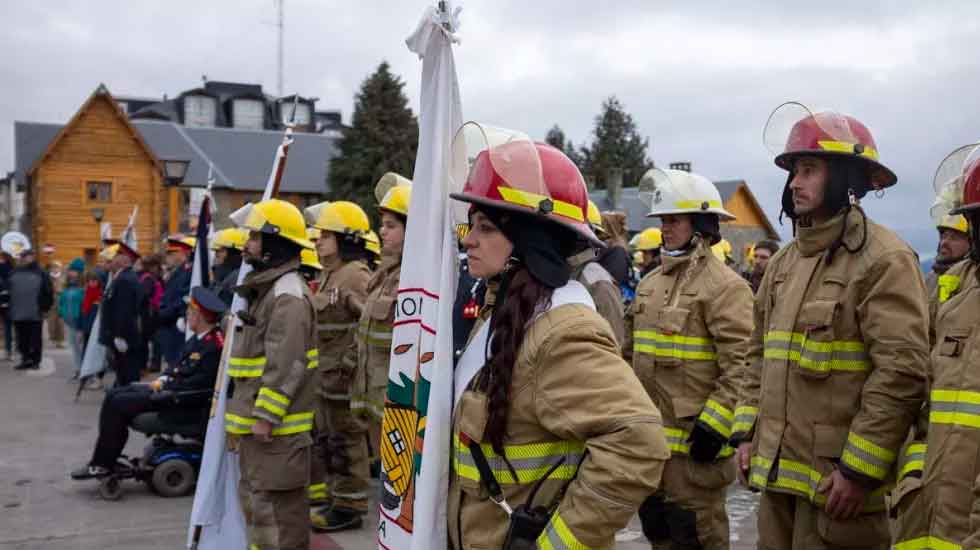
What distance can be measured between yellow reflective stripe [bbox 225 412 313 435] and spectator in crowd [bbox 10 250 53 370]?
40.8ft

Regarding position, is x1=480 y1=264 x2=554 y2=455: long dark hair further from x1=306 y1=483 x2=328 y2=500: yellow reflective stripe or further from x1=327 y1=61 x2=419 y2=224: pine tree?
x1=327 y1=61 x2=419 y2=224: pine tree

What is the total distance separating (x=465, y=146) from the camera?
325 cm

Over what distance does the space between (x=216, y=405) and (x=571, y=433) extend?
3.93m

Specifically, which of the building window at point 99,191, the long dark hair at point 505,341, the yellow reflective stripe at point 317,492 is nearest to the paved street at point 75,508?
the yellow reflective stripe at point 317,492

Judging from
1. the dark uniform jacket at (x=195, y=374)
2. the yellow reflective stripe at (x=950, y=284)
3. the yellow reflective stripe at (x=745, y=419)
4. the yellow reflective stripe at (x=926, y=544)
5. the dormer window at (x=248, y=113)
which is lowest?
the dark uniform jacket at (x=195, y=374)

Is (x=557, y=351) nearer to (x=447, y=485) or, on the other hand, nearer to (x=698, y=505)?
(x=447, y=485)

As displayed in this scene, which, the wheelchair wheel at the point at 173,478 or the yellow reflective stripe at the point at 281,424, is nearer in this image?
the yellow reflective stripe at the point at 281,424

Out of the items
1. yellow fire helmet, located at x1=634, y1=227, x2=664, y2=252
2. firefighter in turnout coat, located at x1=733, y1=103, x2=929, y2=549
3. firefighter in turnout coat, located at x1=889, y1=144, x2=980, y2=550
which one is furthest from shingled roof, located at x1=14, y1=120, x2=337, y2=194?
firefighter in turnout coat, located at x1=889, y1=144, x2=980, y2=550

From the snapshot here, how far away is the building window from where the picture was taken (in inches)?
1940

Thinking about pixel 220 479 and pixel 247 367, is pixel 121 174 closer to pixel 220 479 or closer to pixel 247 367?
pixel 220 479

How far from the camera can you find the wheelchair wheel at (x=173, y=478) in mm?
Answer: 8398

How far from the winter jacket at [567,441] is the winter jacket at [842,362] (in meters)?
1.34

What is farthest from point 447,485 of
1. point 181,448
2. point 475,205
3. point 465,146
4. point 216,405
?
point 181,448

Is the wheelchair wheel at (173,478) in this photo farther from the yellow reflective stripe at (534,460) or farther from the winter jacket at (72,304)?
the winter jacket at (72,304)
